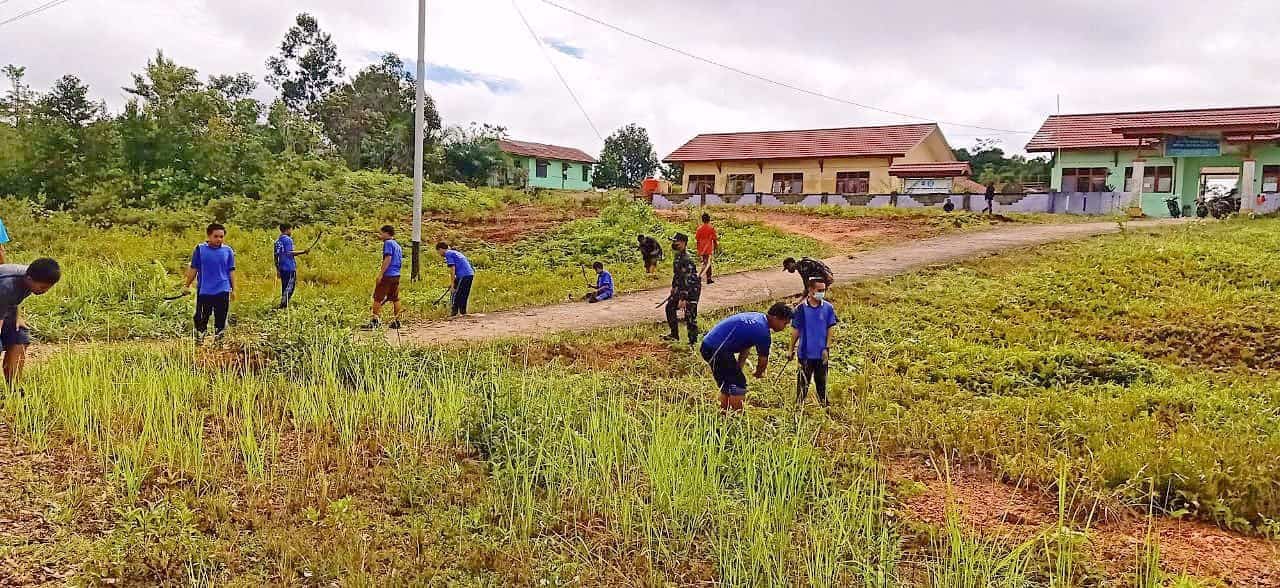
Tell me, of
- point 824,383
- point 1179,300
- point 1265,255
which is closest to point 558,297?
point 824,383

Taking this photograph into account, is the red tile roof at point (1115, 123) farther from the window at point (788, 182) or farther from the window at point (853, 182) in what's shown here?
the window at point (788, 182)

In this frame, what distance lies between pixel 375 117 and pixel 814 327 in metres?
37.5

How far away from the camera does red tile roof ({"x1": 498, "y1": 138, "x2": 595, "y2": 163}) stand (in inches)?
1814

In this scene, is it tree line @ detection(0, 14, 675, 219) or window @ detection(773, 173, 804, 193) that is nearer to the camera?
tree line @ detection(0, 14, 675, 219)

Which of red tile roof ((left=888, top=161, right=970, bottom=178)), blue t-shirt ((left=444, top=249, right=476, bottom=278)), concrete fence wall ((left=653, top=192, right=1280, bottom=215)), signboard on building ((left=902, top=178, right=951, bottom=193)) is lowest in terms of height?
blue t-shirt ((left=444, top=249, right=476, bottom=278))

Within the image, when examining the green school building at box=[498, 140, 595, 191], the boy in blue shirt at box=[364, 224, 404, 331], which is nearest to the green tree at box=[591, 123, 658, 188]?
the green school building at box=[498, 140, 595, 191]

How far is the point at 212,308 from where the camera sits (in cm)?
851

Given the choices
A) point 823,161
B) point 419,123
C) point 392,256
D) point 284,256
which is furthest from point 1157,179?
point 284,256

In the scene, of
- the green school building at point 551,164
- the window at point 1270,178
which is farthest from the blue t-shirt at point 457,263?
the green school building at point 551,164

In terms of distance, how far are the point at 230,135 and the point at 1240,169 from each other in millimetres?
31195

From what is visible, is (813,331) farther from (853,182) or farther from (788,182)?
(788,182)

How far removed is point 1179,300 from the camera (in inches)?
404

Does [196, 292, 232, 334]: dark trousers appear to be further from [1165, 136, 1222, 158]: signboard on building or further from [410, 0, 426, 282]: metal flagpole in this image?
[1165, 136, 1222, 158]: signboard on building

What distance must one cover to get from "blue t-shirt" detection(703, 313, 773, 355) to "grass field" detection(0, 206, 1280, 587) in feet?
1.54
